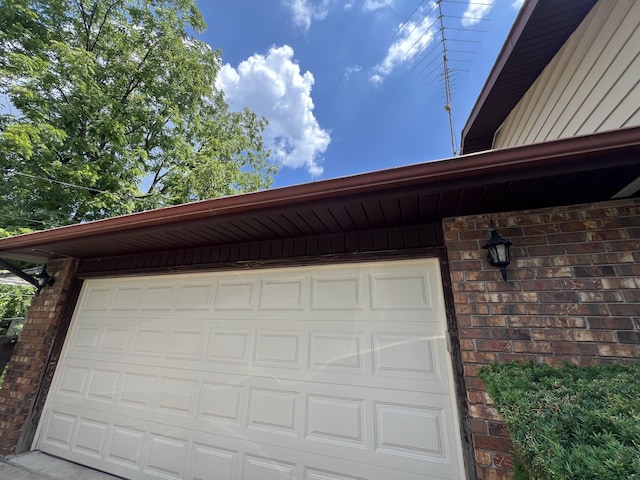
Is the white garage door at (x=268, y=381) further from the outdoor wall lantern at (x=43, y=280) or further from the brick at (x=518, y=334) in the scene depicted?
the outdoor wall lantern at (x=43, y=280)

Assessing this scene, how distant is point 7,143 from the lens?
15.5 ft

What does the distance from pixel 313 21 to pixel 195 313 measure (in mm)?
7223

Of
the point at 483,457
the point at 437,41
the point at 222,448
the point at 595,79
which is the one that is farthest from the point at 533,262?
the point at 437,41

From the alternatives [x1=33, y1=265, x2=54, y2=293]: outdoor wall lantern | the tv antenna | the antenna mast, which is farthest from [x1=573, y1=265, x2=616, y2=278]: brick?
[x1=33, y1=265, x2=54, y2=293]: outdoor wall lantern

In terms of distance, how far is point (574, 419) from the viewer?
1.03 metres

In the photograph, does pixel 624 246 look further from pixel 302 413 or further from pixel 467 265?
pixel 302 413

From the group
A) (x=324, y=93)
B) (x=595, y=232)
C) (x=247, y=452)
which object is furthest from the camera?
(x=324, y=93)

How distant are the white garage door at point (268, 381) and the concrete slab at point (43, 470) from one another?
10 centimetres

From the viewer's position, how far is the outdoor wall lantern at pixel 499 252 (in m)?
1.93

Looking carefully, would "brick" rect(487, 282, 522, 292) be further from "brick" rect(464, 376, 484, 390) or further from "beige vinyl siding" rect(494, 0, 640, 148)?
"beige vinyl siding" rect(494, 0, 640, 148)

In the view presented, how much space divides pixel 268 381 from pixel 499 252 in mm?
2210

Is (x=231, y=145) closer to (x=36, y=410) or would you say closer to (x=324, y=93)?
(x=324, y=93)

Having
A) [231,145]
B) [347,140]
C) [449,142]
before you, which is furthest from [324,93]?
[449,142]

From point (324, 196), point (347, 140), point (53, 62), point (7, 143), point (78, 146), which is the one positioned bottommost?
point (324, 196)
